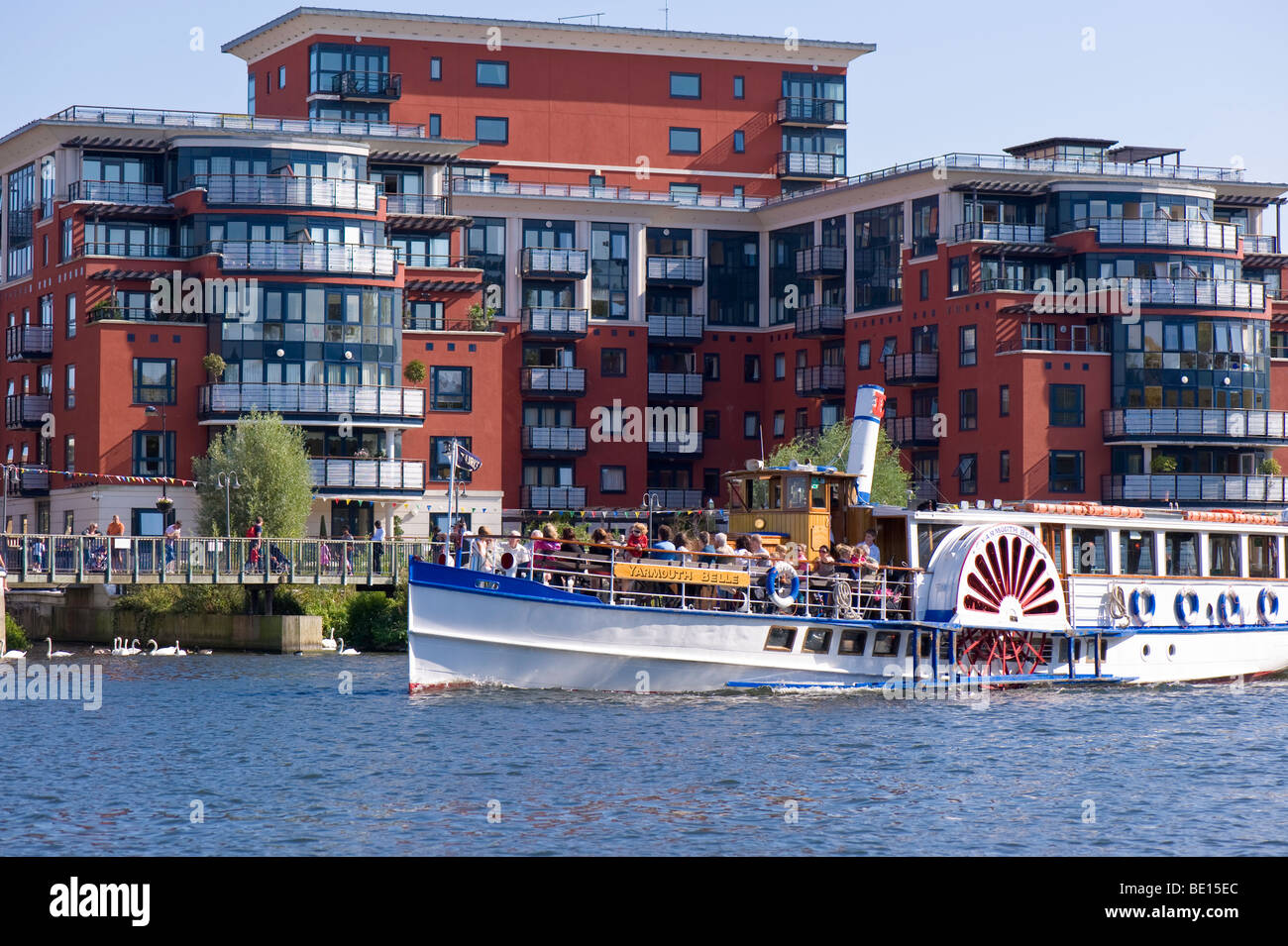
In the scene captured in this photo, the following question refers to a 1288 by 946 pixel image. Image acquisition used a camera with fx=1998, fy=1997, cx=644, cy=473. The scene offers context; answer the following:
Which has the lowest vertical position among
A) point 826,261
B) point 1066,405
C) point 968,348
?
point 1066,405

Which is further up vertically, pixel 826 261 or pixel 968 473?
pixel 826 261

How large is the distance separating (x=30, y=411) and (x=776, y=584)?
155 feet

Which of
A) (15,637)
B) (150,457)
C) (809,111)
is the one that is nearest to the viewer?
(15,637)

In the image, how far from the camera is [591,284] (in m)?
96.5

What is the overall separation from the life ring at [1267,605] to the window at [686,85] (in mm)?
58478

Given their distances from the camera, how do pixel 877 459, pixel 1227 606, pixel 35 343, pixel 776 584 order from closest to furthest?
pixel 776 584
pixel 1227 606
pixel 35 343
pixel 877 459

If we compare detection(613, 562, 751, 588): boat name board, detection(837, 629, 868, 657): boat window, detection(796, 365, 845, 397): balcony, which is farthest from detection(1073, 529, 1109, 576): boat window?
detection(796, 365, 845, 397): balcony

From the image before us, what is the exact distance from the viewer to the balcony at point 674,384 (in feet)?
323

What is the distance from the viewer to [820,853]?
87.4ft

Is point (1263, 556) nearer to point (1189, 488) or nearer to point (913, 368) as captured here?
point (1189, 488)

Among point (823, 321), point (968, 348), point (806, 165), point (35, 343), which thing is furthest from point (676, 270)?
point (35, 343)

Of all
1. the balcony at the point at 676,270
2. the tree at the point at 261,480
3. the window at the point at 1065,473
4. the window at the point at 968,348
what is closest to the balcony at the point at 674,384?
the balcony at the point at 676,270
